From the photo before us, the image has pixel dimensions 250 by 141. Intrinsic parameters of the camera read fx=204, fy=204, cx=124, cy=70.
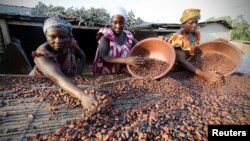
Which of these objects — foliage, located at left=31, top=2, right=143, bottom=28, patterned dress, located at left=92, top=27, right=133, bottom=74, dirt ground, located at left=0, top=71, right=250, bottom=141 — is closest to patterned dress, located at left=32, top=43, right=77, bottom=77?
dirt ground, located at left=0, top=71, right=250, bottom=141

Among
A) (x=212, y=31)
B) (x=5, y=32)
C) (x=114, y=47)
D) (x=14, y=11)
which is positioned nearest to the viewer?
(x=114, y=47)

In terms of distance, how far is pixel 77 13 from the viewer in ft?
18.2

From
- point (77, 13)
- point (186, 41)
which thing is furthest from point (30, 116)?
point (77, 13)

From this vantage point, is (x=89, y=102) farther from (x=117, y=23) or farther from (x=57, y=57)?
(x=117, y=23)

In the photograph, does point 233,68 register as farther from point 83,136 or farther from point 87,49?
point 87,49

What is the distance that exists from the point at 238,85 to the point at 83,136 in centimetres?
221

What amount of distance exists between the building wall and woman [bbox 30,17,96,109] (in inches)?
398

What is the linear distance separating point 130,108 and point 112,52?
1298 mm

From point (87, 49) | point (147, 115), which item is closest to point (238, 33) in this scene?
point (87, 49)

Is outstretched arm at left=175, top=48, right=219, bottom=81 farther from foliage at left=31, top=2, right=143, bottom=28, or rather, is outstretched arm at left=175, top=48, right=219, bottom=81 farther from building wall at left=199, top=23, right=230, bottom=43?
building wall at left=199, top=23, right=230, bottom=43

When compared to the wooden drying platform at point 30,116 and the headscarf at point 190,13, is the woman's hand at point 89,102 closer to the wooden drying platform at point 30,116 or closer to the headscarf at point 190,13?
the wooden drying platform at point 30,116

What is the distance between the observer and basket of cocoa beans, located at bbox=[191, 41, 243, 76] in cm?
309

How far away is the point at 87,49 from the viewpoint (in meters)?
8.05

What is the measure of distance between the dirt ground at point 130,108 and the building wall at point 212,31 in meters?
9.57
